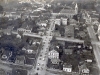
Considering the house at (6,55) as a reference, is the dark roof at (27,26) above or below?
above

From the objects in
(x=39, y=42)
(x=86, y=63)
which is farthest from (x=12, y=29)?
(x=86, y=63)

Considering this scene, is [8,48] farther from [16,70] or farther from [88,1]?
[88,1]

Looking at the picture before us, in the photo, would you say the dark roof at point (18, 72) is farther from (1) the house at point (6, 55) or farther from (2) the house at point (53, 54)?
(2) the house at point (53, 54)

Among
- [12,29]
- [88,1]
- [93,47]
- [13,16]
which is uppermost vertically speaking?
[88,1]

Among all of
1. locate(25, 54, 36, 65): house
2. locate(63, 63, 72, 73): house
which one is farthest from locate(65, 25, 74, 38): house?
locate(63, 63, 72, 73): house

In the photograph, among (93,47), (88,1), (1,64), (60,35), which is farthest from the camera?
(88,1)

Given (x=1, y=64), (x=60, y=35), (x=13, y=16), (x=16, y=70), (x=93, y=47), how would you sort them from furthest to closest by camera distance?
(x=13, y=16)
(x=60, y=35)
(x=93, y=47)
(x=1, y=64)
(x=16, y=70)

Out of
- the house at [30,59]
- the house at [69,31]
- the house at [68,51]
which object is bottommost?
the house at [30,59]

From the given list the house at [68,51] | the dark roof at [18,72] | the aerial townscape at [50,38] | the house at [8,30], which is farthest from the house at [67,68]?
the house at [8,30]

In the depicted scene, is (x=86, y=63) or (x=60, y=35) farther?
(x=60, y=35)

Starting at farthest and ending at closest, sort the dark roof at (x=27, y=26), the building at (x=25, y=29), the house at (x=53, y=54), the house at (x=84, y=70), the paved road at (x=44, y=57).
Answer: the dark roof at (x=27, y=26) < the building at (x=25, y=29) < the house at (x=53, y=54) < the paved road at (x=44, y=57) < the house at (x=84, y=70)
